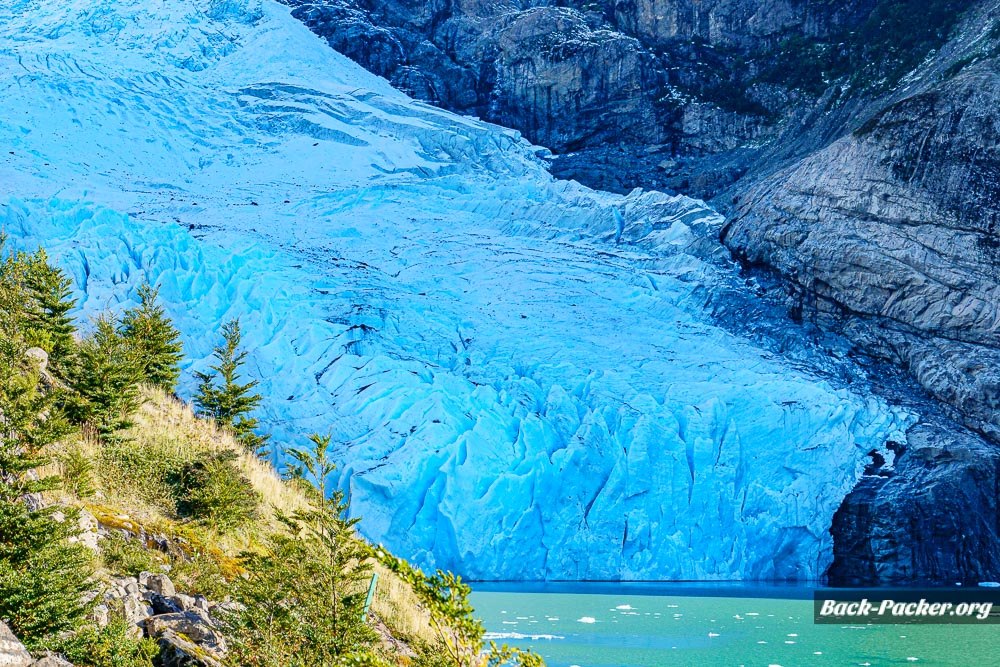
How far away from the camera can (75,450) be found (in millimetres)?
4609

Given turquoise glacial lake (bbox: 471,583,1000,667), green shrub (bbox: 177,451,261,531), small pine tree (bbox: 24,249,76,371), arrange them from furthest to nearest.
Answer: turquoise glacial lake (bbox: 471,583,1000,667)
small pine tree (bbox: 24,249,76,371)
green shrub (bbox: 177,451,261,531)

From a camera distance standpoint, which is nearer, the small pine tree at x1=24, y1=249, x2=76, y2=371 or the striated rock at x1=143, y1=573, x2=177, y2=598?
the striated rock at x1=143, y1=573, x2=177, y2=598

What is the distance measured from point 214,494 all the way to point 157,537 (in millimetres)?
813

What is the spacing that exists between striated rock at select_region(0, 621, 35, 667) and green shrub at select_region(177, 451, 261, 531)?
90.5 inches

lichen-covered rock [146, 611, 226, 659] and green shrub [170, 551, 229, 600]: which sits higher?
lichen-covered rock [146, 611, 226, 659]

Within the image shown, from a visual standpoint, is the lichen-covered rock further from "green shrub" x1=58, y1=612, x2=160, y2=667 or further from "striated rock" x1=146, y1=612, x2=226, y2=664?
"green shrub" x1=58, y1=612, x2=160, y2=667

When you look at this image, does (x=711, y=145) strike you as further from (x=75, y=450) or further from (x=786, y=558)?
(x=75, y=450)

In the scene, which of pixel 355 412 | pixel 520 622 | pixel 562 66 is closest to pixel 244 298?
pixel 355 412

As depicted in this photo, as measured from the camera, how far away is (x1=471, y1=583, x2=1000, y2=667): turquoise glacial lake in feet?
30.0

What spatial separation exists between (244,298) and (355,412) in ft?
16.9

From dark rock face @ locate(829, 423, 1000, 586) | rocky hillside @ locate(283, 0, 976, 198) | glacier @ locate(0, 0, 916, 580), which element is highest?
rocky hillside @ locate(283, 0, 976, 198)

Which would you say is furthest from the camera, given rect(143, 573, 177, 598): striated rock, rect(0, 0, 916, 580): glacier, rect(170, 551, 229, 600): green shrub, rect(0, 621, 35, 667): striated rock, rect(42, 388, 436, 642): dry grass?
rect(0, 0, 916, 580): glacier

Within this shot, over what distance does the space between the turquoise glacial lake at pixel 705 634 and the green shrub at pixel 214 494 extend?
4617 millimetres

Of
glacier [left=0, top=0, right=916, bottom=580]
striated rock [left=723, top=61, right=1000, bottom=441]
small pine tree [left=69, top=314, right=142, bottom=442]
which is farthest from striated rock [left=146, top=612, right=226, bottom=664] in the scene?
striated rock [left=723, top=61, right=1000, bottom=441]
